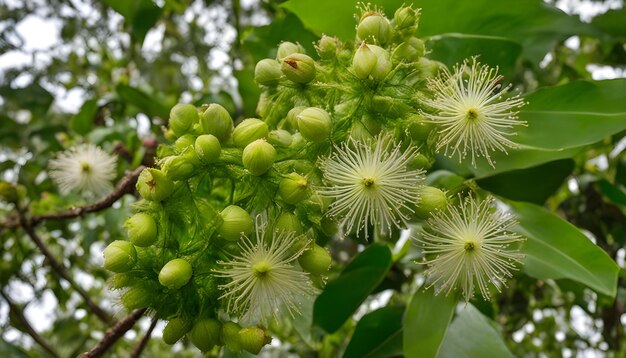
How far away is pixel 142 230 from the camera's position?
90 cm

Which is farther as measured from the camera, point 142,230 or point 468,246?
point 468,246

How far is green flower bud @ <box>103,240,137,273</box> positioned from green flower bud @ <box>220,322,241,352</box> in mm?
160

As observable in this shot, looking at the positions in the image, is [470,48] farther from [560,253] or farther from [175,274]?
[175,274]

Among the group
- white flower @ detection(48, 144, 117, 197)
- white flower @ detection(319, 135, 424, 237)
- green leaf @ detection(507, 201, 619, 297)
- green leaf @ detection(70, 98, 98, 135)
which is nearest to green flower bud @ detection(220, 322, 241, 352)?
white flower @ detection(319, 135, 424, 237)

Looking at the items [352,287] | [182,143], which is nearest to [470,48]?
[352,287]

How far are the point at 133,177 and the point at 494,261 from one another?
63 centimetres

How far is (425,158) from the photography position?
103 centimetres

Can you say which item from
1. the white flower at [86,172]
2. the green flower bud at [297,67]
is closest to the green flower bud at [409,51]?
the green flower bud at [297,67]

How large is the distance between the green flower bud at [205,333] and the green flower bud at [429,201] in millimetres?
349

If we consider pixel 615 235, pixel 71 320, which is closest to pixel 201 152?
pixel 615 235

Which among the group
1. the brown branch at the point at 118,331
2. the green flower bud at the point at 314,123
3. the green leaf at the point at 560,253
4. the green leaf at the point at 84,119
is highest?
the green leaf at the point at 560,253

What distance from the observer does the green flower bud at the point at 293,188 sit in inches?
36.1

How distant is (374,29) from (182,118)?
336 millimetres

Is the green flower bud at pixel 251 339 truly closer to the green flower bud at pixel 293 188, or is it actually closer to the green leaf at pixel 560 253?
the green flower bud at pixel 293 188
